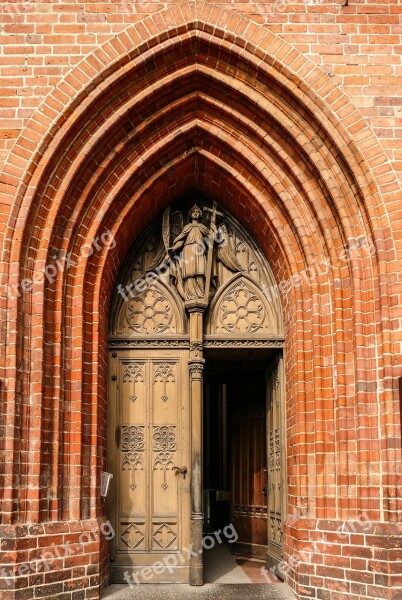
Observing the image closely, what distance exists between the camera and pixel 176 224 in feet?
27.5

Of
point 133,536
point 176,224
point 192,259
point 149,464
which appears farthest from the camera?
point 176,224

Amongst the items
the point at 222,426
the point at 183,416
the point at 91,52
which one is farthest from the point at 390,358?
the point at 222,426

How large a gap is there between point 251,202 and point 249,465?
3.41 m

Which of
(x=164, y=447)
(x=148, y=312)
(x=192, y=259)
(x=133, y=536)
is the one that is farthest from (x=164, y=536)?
(x=192, y=259)

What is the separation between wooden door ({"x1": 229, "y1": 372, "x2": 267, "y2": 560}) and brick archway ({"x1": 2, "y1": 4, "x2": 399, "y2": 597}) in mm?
1477

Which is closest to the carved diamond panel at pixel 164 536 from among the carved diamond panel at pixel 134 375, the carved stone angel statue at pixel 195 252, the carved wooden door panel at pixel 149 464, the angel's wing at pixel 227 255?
the carved wooden door panel at pixel 149 464

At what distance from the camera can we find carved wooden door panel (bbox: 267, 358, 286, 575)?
7.86 meters

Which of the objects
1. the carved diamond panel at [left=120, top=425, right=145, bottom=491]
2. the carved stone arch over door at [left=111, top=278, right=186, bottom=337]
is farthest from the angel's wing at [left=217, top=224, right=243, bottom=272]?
the carved diamond panel at [left=120, top=425, right=145, bottom=491]

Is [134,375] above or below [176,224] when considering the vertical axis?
below

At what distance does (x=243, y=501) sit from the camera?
927 cm

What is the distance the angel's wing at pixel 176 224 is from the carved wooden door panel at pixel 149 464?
1361 mm

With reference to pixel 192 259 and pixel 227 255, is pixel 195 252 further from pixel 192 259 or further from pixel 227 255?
pixel 227 255

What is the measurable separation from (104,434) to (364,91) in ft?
14.3

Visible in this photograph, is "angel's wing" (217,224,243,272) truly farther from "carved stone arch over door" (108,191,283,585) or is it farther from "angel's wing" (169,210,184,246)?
"angel's wing" (169,210,184,246)
